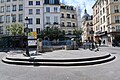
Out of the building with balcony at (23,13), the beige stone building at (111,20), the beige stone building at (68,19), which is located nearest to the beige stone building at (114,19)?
the beige stone building at (111,20)

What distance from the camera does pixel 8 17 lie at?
154 feet

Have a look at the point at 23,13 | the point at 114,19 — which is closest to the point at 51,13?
the point at 23,13

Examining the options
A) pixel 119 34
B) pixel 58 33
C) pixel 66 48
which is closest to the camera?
pixel 66 48

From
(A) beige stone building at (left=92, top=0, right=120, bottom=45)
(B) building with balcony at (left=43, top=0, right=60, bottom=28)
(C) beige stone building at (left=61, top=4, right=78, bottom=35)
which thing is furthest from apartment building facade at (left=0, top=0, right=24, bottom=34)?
(A) beige stone building at (left=92, top=0, right=120, bottom=45)

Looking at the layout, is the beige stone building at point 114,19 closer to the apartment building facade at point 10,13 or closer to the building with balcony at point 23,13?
the building with balcony at point 23,13

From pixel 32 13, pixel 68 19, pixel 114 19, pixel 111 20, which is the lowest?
pixel 111 20

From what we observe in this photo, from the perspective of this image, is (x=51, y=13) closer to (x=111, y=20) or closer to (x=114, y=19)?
(x=111, y=20)

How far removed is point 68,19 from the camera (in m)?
52.2

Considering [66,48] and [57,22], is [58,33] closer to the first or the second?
[57,22]

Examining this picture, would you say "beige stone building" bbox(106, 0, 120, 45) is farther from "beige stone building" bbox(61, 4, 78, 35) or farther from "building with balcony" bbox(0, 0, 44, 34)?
"building with balcony" bbox(0, 0, 44, 34)

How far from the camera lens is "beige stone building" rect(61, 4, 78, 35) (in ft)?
167

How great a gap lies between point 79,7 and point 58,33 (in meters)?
20.3

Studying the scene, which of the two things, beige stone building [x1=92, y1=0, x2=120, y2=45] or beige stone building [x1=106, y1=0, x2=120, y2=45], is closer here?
beige stone building [x1=106, y1=0, x2=120, y2=45]

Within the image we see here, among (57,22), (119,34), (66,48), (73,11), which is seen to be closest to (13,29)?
(57,22)
